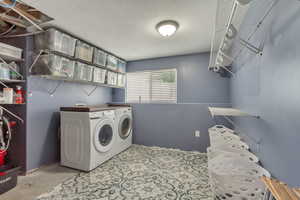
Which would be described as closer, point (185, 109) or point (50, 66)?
point (50, 66)

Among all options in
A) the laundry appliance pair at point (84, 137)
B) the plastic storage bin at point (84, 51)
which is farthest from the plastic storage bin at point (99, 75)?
the laundry appliance pair at point (84, 137)

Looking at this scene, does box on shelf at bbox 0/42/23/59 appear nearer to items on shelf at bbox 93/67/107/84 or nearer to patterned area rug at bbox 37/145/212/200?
items on shelf at bbox 93/67/107/84

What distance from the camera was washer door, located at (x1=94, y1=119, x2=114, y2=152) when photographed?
207 cm

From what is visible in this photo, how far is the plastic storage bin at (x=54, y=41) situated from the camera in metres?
1.85

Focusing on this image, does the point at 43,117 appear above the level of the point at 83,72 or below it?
below

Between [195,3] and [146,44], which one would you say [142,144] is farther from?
[195,3]

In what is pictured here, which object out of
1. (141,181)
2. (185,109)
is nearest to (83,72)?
(141,181)

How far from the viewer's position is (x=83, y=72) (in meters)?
2.36

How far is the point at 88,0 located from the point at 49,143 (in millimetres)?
2157

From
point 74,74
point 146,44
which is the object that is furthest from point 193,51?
point 74,74

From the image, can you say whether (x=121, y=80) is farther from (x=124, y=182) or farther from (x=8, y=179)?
(x=8, y=179)

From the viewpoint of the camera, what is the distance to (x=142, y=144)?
127 inches

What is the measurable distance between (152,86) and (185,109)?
980 millimetres

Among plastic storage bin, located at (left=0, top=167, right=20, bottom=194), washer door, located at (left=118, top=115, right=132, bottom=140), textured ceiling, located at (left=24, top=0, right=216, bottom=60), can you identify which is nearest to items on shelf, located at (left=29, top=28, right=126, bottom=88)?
textured ceiling, located at (left=24, top=0, right=216, bottom=60)
